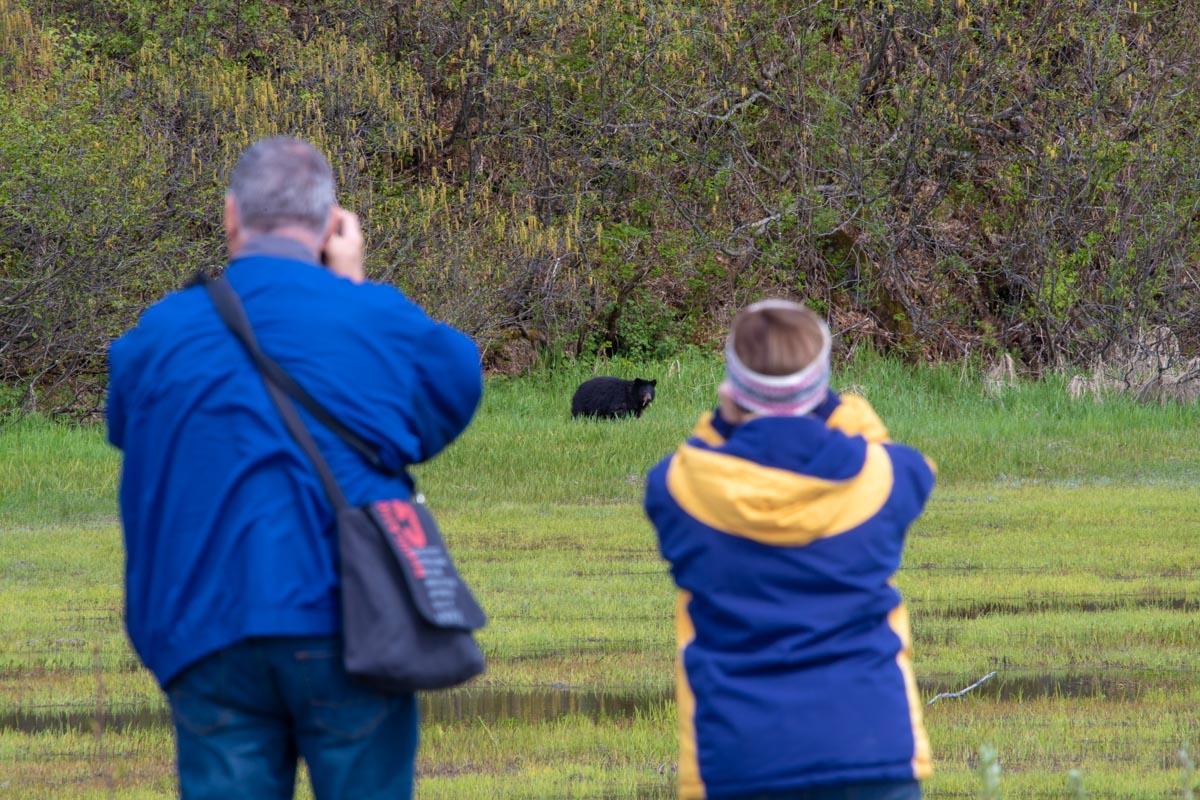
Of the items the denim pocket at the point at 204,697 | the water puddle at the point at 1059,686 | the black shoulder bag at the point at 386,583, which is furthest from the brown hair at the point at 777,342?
the water puddle at the point at 1059,686

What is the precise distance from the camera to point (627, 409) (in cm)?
1936

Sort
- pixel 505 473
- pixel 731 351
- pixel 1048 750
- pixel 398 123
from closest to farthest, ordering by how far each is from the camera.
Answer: pixel 731 351, pixel 1048 750, pixel 505 473, pixel 398 123

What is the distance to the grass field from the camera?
243 inches

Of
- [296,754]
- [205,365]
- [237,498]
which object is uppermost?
[205,365]

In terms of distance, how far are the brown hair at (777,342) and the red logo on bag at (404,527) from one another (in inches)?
29.1

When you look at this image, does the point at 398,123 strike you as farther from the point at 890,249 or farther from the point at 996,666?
the point at 996,666

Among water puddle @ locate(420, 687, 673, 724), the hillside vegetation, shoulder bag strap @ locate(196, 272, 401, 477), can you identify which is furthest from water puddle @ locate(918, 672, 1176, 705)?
Result: the hillside vegetation

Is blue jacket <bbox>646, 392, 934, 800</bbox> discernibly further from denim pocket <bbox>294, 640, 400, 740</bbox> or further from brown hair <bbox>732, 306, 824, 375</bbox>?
denim pocket <bbox>294, 640, 400, 740</bbox>

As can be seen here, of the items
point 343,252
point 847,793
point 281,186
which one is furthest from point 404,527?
point 847,793

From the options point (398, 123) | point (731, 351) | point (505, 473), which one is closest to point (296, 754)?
point (731, 351)

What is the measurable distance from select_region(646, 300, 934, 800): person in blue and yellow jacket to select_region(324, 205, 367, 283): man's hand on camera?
79 cm

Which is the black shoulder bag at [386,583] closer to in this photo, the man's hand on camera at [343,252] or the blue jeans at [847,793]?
the man's hand on camera at [343,252]

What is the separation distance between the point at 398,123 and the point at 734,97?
5845 mm

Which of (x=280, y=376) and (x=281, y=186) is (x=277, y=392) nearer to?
(x=280, y=376)
